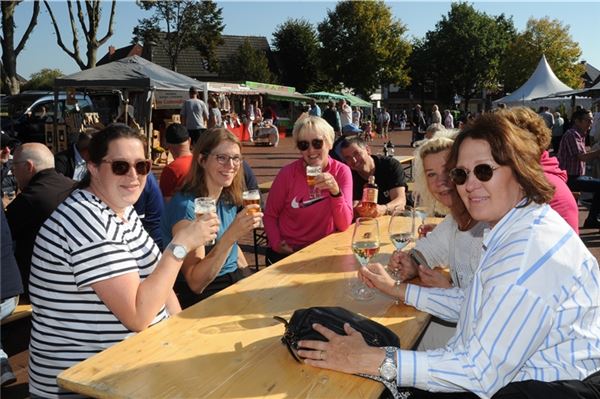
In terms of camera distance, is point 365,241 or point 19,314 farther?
point 19,314

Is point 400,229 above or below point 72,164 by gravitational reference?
below

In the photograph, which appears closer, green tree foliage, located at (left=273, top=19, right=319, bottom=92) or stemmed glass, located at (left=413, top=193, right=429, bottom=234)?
stemmed glass, located at (left=413, top=193, right=429, bottom=234)

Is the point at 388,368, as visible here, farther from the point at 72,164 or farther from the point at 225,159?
the point at 72,164

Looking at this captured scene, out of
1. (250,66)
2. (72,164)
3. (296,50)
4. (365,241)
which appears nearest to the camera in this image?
(365,241)

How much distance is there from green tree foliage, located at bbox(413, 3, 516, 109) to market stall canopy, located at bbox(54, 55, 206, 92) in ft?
159

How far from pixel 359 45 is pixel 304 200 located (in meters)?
47.2

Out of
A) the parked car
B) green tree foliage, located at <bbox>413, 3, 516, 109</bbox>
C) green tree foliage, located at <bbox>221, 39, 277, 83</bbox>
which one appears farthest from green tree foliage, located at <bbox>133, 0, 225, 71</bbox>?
green tree foliage, located at <bbox>413, 3, 516, 109</bbox>

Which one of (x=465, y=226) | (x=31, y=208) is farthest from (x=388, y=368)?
(x=31, y=208)

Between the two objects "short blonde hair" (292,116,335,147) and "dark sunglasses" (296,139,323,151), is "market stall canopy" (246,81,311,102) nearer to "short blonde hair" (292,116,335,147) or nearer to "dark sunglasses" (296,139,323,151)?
"short blonde hair" (292,116,335,147)

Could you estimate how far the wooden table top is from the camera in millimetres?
1595

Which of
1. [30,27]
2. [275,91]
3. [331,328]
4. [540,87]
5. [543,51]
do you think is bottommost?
[331,328]

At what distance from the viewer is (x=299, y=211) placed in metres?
4.11

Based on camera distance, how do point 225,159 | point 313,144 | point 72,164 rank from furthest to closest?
point 72,164, point 313,144, point 225,159

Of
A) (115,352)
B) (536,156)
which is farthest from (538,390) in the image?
(115,352)
